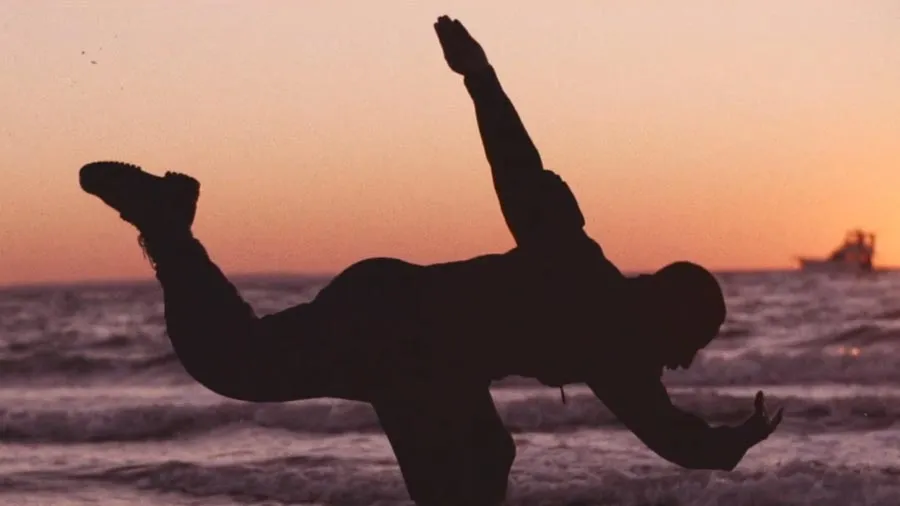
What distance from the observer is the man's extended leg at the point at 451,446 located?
3.49 meters

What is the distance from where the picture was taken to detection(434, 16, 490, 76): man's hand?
3.45 m

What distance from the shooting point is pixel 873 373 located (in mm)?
17469

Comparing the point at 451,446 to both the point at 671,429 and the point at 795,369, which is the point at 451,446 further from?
the point at 795,369

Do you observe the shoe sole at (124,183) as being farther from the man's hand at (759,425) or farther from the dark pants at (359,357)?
the man's hand at (759,425)

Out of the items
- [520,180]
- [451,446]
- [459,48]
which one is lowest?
[451,446]

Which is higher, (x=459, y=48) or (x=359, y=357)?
(x=459, y=48)

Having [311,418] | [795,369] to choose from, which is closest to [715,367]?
[795,369]

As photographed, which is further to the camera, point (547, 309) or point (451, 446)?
point (451, 446)

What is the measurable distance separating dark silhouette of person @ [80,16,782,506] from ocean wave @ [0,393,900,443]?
9.04 m

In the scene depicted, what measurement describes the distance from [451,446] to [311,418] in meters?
9.84

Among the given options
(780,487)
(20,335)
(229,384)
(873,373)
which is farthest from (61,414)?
(20,335)

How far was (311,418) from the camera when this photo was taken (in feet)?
43.4

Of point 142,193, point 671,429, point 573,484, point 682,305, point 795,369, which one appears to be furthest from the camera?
point 795,369

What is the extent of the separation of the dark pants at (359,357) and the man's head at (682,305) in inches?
19.6
